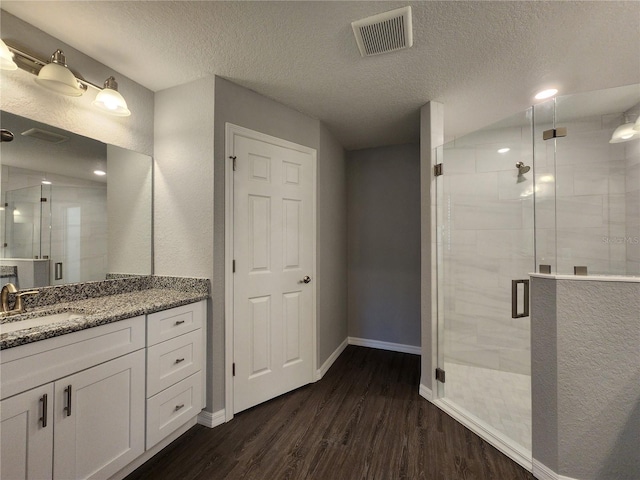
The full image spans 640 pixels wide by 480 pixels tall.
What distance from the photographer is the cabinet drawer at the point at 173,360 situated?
61.8 inches

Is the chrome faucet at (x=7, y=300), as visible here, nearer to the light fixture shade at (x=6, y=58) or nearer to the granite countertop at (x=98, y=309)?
the granite countertop at (x=98, y=309)

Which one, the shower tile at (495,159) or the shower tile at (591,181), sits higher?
the shower tile at (495,159)

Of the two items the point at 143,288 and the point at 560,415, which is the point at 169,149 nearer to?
the point at 143,288

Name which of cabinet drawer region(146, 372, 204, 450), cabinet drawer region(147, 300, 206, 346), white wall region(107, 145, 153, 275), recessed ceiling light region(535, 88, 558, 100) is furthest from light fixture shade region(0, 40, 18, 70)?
Answer: recessed ceiling light region(535, 88, 558, 100)

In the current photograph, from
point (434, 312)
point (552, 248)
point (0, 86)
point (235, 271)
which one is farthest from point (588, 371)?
Answer: point (0, 86)

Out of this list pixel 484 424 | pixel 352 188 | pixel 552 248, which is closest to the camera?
pixel 552 248

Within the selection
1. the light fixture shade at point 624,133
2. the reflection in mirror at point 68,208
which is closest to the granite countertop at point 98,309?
the reflection in mirror at point 68,208

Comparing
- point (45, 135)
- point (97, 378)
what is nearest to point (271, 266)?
point (97, 378)

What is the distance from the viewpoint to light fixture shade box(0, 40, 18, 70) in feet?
4.13

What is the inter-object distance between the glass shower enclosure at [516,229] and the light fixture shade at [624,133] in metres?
0.02

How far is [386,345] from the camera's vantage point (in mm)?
3393

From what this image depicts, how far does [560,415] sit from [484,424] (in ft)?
1.99

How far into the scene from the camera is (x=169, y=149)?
2113 mm

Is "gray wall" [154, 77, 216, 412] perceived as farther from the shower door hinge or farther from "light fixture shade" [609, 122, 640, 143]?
"light fixture shade" [609, 122, 640, 143]
